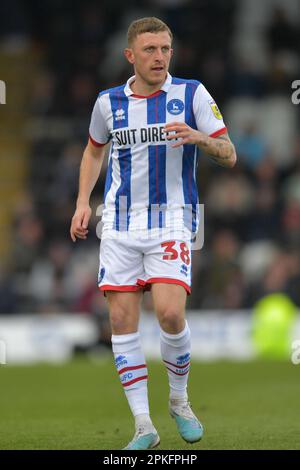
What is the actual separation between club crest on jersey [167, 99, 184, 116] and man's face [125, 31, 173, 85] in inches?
6.0

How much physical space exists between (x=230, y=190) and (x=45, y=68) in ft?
16.8

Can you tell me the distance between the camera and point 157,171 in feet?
23.5

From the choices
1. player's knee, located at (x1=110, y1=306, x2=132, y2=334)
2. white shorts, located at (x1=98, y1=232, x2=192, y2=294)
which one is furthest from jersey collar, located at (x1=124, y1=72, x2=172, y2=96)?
player's knee, located at (x1=110, y1=306, x2=132, y2=334)

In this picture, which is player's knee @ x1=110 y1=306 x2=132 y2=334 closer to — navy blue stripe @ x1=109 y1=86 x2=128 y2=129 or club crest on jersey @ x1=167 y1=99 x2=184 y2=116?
navy blue stripe @ x1=109 y1=86 x2=128 y2=129

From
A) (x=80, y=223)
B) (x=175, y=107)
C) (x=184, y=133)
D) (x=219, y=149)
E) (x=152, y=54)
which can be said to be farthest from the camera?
(x=80, y=223)

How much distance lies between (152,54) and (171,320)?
1556 millimetres

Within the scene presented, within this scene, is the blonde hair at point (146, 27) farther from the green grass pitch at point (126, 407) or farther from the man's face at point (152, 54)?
the green grass pitch at point (126, 407)

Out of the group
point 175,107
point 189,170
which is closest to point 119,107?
point 175,107

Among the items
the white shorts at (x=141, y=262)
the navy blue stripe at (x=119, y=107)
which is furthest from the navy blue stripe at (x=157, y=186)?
the navy blue stripe at (x=119, y=107)

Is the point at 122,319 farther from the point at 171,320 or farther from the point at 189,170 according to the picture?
the point at 189,170

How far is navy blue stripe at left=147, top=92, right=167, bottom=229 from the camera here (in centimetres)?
715
